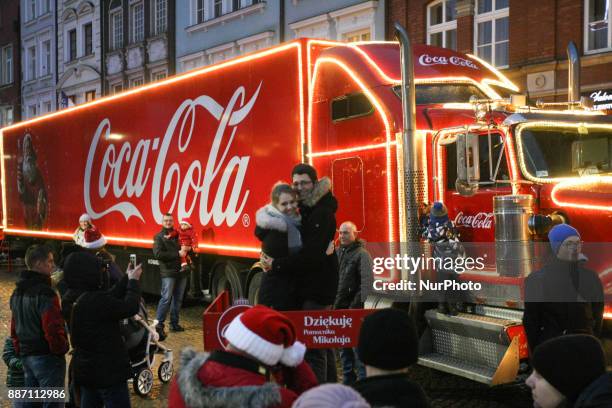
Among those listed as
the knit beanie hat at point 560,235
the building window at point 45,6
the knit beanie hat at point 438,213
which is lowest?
the knit beanie hat at point 560,235

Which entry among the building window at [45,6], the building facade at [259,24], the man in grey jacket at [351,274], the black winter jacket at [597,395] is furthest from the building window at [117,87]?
the black winter jacket at [597,395]

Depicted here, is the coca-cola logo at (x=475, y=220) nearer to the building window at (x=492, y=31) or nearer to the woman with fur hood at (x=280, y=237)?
the woman with fur hood at (x=280, y=237)

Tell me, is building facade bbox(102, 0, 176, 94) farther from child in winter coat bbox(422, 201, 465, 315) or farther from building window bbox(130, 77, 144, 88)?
child in winter coat bbox(422, 201, 465, 315)

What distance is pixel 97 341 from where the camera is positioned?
4.82 metres

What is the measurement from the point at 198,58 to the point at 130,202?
14510 mm

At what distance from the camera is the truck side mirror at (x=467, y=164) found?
6984mm

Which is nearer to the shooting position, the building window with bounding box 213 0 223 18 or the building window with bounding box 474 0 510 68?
the building window with bounding box 474 0 510 68

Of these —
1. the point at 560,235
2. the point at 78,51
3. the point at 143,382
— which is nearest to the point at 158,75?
the point at 78,51

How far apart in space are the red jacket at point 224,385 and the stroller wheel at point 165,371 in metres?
5.19

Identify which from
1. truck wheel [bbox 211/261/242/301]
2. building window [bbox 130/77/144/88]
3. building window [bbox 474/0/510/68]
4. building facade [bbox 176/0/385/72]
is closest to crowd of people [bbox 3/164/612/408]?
truck wheel [bbox 211/261/242/301]

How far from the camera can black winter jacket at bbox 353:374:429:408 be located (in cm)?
283

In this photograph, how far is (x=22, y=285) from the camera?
5.32 metres

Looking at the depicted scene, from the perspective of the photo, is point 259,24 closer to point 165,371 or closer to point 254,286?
point 254,286

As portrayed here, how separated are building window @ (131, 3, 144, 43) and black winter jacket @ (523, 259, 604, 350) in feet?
93.1
